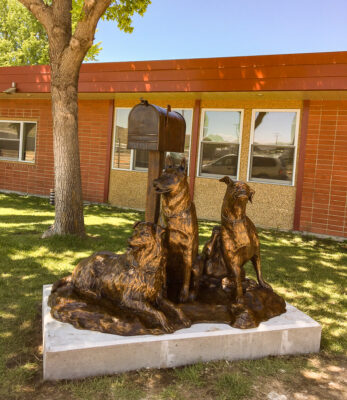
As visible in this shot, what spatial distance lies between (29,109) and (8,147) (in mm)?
1663

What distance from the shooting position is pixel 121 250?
20.9 ft

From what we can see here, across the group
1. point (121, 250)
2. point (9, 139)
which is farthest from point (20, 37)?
point (121, 250)

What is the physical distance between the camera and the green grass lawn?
2.60 metres

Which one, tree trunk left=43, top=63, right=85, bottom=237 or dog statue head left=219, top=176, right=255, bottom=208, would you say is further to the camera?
tree trunk left=43, top=63, right=85, bottom=237

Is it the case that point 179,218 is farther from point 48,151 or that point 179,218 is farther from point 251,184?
point 48,151

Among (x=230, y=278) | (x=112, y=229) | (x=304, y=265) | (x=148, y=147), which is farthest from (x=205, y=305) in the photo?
(x=112, y=229)

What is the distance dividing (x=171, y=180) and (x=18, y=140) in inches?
463

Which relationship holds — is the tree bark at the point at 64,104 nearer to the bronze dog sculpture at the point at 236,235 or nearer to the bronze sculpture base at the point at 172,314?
the bronze sculpture base at the point at 172,314

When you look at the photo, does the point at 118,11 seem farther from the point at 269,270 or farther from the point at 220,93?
the point at 269,270

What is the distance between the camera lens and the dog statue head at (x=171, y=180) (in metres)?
3.04

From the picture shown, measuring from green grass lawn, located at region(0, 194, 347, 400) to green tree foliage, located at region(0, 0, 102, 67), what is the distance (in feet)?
108

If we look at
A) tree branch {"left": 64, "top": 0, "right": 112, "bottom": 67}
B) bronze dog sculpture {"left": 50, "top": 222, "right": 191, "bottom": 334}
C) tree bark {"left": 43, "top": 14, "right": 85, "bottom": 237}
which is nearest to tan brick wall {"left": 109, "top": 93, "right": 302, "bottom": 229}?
tree branch {"left": 64, "top": 0, "right": 112, "bottom": 67}

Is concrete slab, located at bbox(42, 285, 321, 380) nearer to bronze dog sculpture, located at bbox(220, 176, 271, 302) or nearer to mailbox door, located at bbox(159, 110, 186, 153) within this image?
bronze dog sculpture, located at bbox(220, 176, 271, 302)

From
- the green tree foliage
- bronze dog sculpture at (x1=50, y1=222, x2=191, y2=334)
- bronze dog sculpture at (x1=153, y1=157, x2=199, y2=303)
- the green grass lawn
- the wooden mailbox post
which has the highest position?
the green tree foliage
